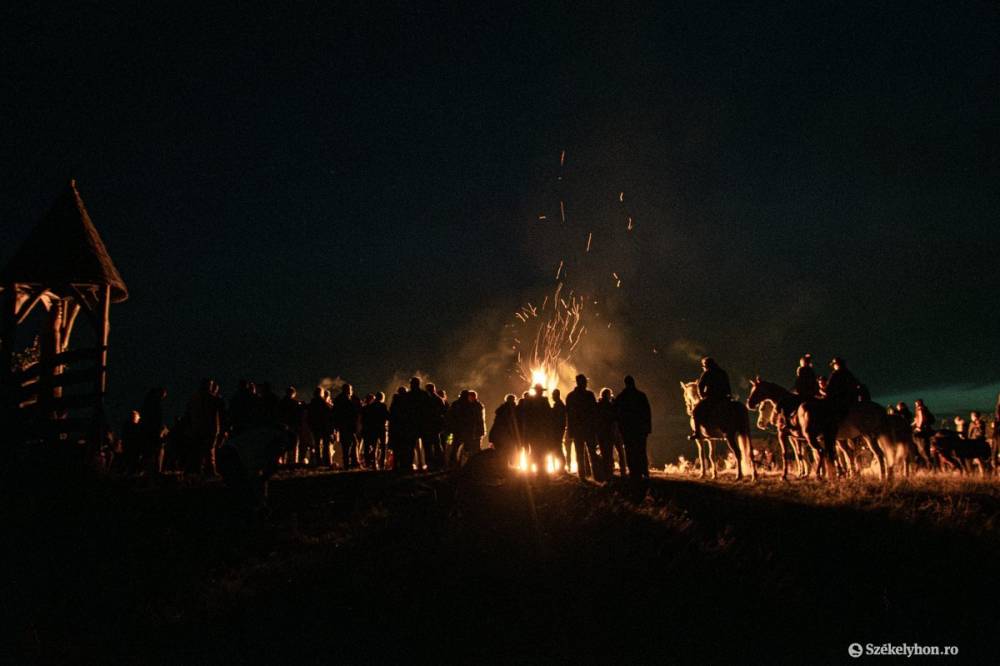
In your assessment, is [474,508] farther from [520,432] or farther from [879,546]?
[879,546]

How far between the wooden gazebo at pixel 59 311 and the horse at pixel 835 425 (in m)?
15.0

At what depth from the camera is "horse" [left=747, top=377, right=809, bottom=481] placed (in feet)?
46.8

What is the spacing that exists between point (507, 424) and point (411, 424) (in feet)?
9.01

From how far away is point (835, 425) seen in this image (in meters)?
12.3

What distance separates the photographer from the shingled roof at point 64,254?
13.0 m

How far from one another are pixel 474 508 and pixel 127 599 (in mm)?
4663

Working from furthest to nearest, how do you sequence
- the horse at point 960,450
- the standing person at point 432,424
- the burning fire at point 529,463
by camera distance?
the horse at point 960,450
the standing person at point 432,424
the burning fire at point 529,463

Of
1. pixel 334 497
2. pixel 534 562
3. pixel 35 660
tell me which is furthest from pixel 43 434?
pixel 534 562

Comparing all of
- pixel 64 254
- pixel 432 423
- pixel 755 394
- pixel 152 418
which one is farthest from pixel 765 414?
pixel 64 254

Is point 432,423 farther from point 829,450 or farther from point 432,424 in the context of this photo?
point 829,450

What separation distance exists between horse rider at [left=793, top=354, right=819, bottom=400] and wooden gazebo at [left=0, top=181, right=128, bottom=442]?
50.6 feet

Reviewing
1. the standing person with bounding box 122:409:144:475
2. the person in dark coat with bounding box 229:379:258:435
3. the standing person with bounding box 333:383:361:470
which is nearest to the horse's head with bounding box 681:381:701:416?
the standing person with bounding box 333:383:361:470

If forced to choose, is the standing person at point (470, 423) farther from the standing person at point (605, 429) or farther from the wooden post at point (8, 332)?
the wooden post at point (8, 332)

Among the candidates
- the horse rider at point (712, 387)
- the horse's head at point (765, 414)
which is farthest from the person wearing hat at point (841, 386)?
the horse's head at point (765, 414)
